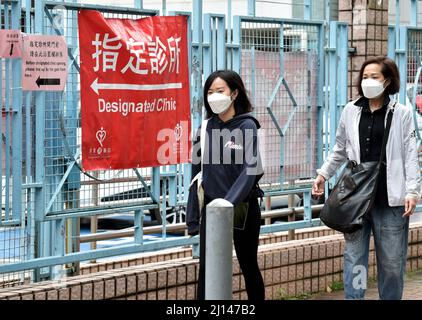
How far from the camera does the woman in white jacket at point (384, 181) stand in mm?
7379

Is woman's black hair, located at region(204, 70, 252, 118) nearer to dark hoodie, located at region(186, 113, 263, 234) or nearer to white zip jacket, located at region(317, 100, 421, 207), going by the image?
dark hoodie, located at region(186, 113, 263, 234)

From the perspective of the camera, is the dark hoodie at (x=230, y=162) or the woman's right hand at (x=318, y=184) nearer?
the dark hoodie at (x=230, y=162)

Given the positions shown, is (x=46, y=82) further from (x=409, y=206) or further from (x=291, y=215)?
(x=291, y=215)

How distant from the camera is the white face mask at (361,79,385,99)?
294 inches

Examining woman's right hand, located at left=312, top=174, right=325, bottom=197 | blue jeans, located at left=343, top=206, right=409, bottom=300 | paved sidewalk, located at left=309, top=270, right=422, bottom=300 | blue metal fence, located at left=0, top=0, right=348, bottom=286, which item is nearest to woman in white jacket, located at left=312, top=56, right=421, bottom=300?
blue jeans, located at left=343, top=206, right=409, bottom=300

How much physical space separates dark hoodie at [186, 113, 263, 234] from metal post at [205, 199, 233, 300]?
209 centimetres

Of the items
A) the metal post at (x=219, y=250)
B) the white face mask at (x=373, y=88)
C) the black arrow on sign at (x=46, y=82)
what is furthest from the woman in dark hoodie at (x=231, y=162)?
the metal post at (x=219, y=250)

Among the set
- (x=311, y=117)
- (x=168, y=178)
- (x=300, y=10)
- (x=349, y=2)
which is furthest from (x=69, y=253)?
(x=300, y=10)

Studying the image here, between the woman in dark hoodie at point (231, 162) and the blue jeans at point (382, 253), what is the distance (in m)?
0.61

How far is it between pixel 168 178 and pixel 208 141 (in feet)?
3.18

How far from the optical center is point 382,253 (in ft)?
24.5

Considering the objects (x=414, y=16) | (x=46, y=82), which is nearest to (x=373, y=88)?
(x=46, y=82)

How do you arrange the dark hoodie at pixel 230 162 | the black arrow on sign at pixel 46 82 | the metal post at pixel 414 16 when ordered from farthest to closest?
the metal post at pixel 414 16 < the dark hoodie at pixel 230 162 < the black arrow on sign at pixel 46 82

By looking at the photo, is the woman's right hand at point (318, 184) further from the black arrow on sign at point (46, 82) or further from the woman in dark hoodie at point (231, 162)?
the black arrow on sign at point (46, 82)
